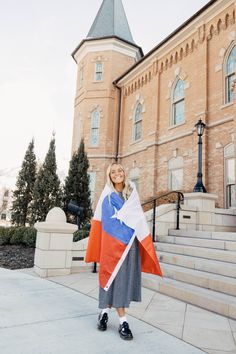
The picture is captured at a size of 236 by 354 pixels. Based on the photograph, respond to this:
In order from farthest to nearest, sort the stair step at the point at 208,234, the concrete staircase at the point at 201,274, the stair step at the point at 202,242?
1. the stair step at the point at 208,234
2. the stair step at the point at 202,242
3. the concrete staircase at the point at 201,274

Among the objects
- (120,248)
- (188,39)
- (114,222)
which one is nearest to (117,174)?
(114,222)

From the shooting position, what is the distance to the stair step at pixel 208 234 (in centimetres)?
641

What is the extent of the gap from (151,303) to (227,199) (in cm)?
814

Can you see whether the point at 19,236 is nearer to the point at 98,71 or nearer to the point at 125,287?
the point at 125,287

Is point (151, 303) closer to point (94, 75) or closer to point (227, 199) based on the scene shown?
point (227, 199)

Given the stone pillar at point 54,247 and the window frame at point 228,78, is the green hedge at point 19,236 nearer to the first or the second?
the stone pillar at point 54,247

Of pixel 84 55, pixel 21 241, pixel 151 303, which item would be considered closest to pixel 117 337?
pixel 151 303

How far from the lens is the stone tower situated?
19.2 metres

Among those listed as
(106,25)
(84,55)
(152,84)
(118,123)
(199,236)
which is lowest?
(199,236)

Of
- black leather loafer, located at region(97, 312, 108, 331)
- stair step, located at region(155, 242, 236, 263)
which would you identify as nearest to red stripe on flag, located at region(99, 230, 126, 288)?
black leather loafer, located at region(97, 312, 108, 331)

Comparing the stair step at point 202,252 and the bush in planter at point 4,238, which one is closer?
the stair step at point 202,252

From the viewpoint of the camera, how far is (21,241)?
441 inches

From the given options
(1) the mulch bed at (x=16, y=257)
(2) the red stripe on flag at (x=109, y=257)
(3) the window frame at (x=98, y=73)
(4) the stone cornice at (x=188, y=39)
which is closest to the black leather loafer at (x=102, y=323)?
(2) the red stripe on flag at (x=109, y=257)

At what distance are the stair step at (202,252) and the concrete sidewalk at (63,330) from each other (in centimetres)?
242
